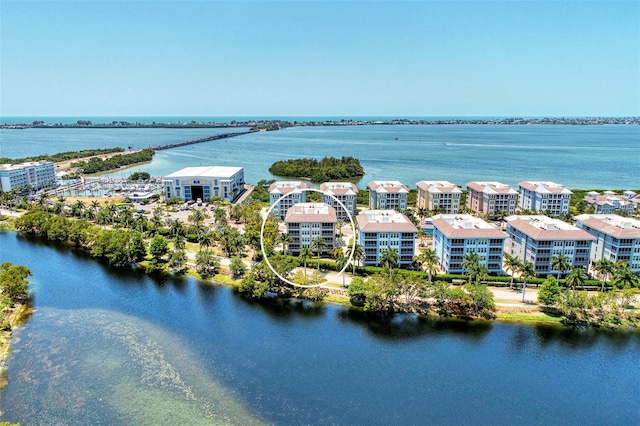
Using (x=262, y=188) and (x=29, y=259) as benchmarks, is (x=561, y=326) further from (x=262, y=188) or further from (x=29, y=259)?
(x=262, y=188)

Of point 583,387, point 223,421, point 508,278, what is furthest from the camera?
point 508,278

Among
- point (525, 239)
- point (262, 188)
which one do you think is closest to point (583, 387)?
point (525, 239)

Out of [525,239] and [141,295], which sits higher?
[525,239]

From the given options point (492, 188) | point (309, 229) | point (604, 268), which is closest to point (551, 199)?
point (492, 188)

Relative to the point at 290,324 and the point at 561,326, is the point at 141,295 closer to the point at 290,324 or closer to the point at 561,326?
the point at 290,324

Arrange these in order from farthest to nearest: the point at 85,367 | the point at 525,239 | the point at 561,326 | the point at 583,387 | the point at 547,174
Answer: the point at 547,174 → the point at 525,239 → the point at 561,326 → the point at 85,367 → the point at 583,387

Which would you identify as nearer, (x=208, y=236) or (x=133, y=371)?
(x=133, y=371)

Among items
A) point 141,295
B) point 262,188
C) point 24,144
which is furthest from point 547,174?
point 24,144

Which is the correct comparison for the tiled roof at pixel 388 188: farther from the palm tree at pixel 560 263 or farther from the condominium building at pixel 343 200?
the palm tree at pixel 560 263
